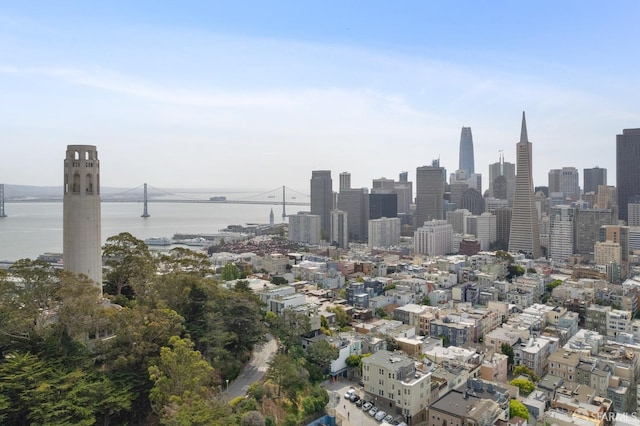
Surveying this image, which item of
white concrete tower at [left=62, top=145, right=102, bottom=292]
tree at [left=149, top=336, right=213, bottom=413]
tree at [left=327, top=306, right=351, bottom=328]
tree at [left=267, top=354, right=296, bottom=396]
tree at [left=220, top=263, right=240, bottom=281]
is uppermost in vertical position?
white concrete tower at [left=62, top=145, right=102, bottom=292]

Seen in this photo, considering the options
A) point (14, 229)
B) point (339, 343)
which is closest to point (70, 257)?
point (339, 343)

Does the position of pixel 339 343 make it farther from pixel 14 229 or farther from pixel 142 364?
pixel 14 229

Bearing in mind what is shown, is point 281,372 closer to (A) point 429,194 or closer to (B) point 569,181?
(A) point 429,194

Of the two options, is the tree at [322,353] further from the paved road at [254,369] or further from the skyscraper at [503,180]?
the skyscraper at [503,180]

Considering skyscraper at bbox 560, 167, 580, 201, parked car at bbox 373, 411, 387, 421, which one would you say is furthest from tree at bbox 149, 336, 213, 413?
skyscraper at bbox 560, 167, 580, 201

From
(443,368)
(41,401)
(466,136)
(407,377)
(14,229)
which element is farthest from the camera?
(466,136)

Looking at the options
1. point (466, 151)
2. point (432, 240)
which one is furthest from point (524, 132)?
point (466, 151)

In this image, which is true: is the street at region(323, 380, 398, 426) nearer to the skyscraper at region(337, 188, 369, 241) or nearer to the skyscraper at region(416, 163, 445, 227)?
the skyscraper at region(337, 188, 369, 241)

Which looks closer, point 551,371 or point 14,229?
point 551,371
